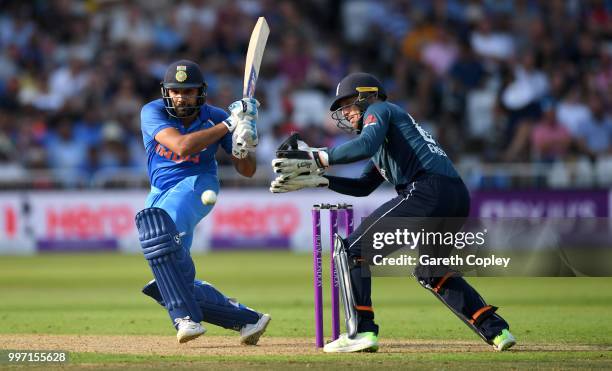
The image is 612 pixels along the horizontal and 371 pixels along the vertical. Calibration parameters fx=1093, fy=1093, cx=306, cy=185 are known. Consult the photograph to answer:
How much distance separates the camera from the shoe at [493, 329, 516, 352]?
6996mm

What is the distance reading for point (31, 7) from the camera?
1953cm

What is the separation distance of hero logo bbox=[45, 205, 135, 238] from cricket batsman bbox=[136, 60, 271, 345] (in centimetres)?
938

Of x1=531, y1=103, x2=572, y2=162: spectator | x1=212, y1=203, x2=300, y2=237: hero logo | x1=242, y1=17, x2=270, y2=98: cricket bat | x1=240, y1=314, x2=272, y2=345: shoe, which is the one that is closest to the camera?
x1=240, y1=314, x2=272, y2=345: shoe

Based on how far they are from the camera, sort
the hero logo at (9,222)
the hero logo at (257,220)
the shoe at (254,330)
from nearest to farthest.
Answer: the shoe at (254,330), the hero logo at (257,220), the hero logo at (9,222)

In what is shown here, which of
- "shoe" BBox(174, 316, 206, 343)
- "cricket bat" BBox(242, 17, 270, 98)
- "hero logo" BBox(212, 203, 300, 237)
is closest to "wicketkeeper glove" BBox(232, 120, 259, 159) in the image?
"cricket bat" BBox(242, 17, 270, 98)

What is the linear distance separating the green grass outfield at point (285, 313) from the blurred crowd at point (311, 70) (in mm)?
2003

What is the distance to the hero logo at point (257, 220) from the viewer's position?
16688 millimetres

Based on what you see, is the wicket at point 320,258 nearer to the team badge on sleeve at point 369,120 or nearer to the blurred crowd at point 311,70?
the team badge on sleeve at point 369,120

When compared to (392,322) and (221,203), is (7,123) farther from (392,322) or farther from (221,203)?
(392,322)

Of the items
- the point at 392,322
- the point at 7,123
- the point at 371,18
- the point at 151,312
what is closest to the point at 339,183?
the point at 392,322

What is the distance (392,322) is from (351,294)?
7.75ft

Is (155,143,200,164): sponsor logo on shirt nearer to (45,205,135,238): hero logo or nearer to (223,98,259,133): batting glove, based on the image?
(223,98,259,133): batting glove

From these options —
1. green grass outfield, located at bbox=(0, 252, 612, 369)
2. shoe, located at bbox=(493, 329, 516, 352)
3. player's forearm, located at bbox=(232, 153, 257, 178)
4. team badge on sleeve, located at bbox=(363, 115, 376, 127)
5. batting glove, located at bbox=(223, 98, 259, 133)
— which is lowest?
green grass outfield, located at bbox=(0, 252, 612, 369)

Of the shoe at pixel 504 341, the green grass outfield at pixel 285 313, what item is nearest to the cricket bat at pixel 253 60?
the green grass outfield at pixel 285 313
